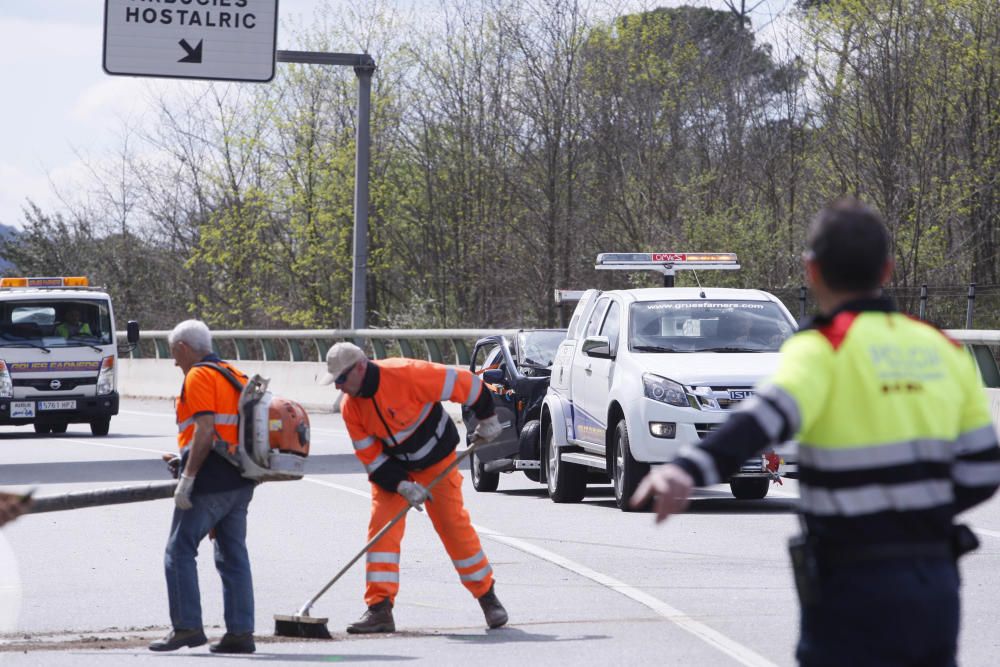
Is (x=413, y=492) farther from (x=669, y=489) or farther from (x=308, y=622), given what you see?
(x=669, y=489)

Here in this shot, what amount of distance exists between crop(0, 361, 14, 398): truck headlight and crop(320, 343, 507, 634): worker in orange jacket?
18141mm

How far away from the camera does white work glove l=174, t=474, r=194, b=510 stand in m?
7.78

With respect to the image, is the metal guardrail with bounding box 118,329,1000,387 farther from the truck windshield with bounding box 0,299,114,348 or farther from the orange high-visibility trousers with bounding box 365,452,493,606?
the orange high-visibility trousers with bounding box 365,452,493,606

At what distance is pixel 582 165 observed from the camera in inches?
1439

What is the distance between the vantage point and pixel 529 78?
122ft

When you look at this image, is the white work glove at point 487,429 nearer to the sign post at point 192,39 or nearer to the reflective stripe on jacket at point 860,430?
the reflective stripe on jacket at point 860,430

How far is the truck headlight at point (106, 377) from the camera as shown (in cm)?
2627

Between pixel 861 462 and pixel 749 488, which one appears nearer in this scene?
pixel 861 462

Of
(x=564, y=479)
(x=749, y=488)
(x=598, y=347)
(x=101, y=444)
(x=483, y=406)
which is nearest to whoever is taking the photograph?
(x=483, y=406)

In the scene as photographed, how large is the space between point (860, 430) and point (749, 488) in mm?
11665

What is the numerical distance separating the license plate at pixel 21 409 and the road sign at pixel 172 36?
6486mm

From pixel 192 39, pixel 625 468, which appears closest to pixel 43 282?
pixel 192 39

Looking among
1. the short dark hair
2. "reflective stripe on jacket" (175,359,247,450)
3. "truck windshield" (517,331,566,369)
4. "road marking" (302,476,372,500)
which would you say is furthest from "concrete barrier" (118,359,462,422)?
the short dark hair

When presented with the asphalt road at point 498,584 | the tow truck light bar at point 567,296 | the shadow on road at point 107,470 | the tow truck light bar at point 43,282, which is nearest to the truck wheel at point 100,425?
the tow truck light bar at point 43,282
